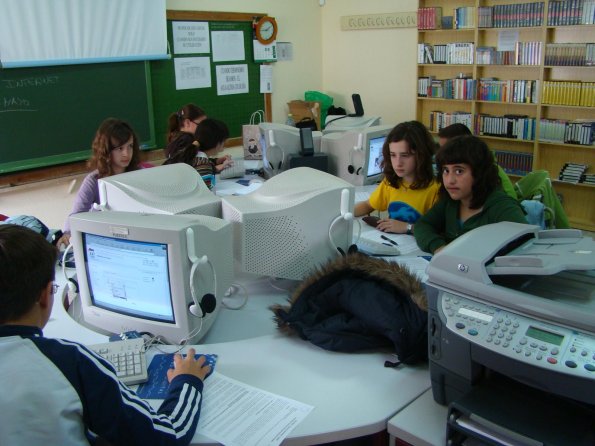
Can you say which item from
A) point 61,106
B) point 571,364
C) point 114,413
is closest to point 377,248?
point 571,364

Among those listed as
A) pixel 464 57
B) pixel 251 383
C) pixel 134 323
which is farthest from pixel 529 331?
pixel 464 57

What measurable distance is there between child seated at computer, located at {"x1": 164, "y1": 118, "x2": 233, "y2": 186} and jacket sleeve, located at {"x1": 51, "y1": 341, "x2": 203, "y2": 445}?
233 centimetres

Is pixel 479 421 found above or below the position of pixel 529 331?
below

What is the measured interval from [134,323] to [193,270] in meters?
0.30

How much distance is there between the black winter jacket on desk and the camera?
4.99 feet

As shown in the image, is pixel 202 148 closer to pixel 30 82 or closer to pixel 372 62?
pixel 30 82

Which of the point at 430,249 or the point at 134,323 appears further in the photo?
the point at 430,249

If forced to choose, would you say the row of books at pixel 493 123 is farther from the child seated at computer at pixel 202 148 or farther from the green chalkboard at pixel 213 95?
the child seated at computer at pixel 202 148

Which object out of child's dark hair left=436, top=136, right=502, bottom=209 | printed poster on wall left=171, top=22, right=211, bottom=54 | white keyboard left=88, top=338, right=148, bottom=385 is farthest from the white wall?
white keyboard left=88, top=338, right=148, bottom=385

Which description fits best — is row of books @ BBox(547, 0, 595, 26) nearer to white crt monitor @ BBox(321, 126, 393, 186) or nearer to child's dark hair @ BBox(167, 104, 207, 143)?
white crt monitor @ BBox(321, 126, 393, 186)

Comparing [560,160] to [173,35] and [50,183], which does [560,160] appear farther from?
[50,183]

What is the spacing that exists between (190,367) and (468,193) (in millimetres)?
1339

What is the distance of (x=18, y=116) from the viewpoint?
3861 mm

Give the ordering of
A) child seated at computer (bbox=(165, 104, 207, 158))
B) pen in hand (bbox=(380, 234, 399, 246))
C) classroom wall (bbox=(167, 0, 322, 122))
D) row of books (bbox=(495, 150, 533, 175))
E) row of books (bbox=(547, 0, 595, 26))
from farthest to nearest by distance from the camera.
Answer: classroom wall (bbox=(167, 0, 322, 122)), row of books (bbox=(495, 150, 533, 175)), row of books (bbox=(547, 0, 595, 26)), child seated at computer (bbox=(165, 104, 207, 158)), pen in hand (bbox=(380, 234, 399, 246))
